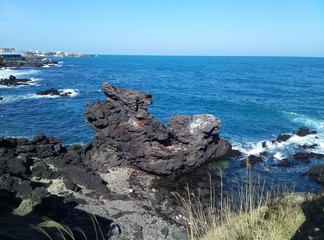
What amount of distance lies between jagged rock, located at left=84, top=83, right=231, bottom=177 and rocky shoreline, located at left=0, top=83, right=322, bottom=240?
8 cm

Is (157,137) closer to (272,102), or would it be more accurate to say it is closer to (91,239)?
(91,239)

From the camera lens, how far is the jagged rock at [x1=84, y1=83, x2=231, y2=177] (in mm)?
24859

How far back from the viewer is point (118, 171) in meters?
24.8

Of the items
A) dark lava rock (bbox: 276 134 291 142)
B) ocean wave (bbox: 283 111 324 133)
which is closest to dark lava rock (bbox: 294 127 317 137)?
dark lava rock (bbox: 276 134 291 142)

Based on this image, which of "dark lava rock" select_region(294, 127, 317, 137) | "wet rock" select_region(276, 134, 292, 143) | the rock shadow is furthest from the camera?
"dark lava rock" select_region(294, 127, 317, 137)

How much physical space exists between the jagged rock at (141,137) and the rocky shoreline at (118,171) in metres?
0.08

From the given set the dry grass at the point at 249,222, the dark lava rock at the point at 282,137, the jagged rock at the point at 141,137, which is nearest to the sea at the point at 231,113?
the dark lava rock at the point at 282,137

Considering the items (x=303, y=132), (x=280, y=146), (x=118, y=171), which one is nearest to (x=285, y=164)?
(x=280, y=146)

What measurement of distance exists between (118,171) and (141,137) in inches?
135

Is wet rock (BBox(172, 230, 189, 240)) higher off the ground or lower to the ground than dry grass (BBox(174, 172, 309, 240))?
lower

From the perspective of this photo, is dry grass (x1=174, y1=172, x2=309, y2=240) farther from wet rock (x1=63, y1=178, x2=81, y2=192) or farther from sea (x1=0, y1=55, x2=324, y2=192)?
wet rock (x1=63, y1=178, x2=81, y2=192)

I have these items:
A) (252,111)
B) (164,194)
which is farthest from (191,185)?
(252,111)

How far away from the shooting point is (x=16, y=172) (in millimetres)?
21250

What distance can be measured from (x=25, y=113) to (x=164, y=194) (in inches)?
1259
